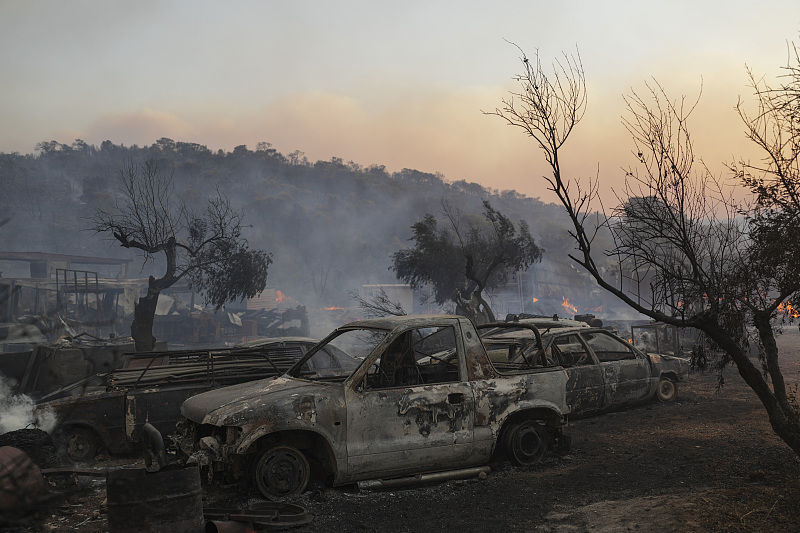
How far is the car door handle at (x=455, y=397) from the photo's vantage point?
5988 mm

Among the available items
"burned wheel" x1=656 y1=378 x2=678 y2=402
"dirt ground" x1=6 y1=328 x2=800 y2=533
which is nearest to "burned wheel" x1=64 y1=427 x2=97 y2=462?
"dirt ground" x1=6 y1=328 x2=800 y2=533

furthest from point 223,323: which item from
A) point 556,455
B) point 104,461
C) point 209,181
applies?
point 209,181

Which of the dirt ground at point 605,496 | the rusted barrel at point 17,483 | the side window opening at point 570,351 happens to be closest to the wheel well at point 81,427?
the dirt ground at point 605,496

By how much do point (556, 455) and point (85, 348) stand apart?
31.7ft

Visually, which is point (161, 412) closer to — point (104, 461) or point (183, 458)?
point (104, 461)

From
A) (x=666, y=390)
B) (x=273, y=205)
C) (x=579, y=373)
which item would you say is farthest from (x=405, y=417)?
(x=273, y=205)

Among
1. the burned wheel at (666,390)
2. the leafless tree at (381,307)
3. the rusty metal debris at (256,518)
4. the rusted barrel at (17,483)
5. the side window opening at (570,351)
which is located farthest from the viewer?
the leafless tree at (381,307)

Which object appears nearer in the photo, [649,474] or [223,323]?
[649,474]

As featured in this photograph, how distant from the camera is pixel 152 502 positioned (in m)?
4.34

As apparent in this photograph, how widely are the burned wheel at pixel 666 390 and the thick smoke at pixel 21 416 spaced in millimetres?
9194

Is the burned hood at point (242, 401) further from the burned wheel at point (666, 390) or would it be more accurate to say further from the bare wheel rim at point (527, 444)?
the burned wheel at point (666, 390)

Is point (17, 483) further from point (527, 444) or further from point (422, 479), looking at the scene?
point (527, 444)

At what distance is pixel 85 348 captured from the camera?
12266 mm

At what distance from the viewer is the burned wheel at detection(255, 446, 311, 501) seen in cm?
538
